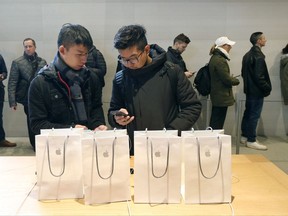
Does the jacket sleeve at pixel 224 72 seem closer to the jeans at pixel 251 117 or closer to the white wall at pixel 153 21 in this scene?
the jeans at pixel 251 117

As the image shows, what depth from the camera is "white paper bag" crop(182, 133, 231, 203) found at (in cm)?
124

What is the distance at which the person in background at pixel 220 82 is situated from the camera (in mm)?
3793

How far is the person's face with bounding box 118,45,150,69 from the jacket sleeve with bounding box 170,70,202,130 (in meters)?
0.22

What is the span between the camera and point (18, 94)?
387cm

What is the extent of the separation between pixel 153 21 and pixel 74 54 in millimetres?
3071

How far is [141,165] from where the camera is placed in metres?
1.24

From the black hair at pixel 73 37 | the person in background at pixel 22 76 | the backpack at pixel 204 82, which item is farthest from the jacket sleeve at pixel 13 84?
the black hair at pixel 73 37

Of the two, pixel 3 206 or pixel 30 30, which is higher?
pixel 30 30

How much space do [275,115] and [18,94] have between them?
282cm

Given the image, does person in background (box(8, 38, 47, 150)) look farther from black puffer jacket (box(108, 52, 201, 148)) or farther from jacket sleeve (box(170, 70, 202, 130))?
jacket sleeve (box(170, 70, 202, 130))

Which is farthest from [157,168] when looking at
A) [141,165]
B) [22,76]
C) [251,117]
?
[22,76]

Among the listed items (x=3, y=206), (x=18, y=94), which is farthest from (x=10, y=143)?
(x=3, y=206)

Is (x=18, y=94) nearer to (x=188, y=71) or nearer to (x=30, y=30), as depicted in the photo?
(x=30, y=30)

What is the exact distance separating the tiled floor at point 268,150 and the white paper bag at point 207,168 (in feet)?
5.78
